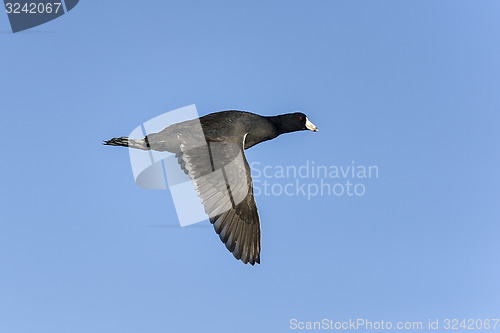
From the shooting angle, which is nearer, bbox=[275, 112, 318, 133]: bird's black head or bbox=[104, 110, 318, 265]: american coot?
bbox=[104, 110, 318, 265]: american coot

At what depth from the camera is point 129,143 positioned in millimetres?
10977

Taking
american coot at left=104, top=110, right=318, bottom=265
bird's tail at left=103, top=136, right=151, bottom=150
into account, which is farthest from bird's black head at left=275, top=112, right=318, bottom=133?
bird's tail at left=103, top=136, right=151, bottom=150

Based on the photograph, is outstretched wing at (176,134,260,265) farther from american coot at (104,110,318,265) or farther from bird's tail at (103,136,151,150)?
bird's tail at (103,136,151,150)

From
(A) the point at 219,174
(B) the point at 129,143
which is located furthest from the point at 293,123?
(B) the point at 129,143

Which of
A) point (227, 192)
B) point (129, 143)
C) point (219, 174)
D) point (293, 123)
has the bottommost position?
point (227, 192)

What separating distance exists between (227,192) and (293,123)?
3.43 metres

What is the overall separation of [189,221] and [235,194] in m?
1.13

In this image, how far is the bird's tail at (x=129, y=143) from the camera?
432 inches

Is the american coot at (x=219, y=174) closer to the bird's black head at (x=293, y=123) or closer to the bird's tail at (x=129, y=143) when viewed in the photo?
the bird's tail at (x=129, y=143)

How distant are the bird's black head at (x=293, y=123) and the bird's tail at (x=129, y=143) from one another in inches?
131

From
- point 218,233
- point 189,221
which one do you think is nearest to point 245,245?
point 218,233

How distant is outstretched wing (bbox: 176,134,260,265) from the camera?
10.4 metres

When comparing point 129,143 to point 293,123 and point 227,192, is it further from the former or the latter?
point 293,123

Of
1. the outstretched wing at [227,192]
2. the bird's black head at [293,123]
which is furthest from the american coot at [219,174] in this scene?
the bird's black head at [293,123]
